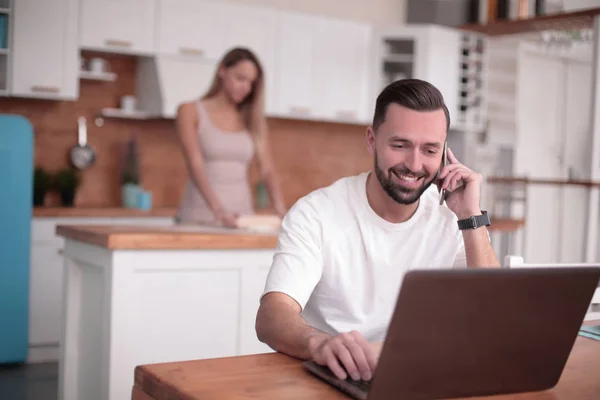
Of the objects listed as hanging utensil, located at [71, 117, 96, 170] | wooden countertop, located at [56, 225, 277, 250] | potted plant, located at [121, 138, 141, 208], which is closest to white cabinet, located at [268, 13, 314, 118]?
potted plant, located at [121, 138, 141, 208]

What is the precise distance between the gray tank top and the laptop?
271cm

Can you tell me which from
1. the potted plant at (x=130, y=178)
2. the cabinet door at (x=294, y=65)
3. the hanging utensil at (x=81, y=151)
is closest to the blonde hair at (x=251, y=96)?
the potted plant at (x=130, y=178)

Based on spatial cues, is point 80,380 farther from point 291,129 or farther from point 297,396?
point 291,129

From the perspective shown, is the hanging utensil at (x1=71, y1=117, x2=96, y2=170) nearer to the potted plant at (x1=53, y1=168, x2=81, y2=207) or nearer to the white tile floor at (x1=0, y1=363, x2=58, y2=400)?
the potted plant at (x1=53, y1=168, x2=81, y2=207)

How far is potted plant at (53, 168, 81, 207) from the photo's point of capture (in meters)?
5.32

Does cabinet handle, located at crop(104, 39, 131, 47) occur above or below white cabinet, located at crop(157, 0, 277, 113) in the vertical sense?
below

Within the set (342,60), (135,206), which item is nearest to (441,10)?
(342,60)

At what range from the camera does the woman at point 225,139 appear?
3750 millimetres

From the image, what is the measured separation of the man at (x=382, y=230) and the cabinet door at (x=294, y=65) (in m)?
4.05

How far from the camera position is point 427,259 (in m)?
1.95

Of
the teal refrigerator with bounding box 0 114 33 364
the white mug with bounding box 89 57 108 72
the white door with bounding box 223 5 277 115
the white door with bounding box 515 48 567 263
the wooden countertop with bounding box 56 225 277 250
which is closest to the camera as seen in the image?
the wooden countertop with bounding box 56 225 277 250

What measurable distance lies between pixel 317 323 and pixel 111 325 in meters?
1.15

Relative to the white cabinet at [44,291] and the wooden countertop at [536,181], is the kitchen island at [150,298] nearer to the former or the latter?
the white cabinet at [44,291]

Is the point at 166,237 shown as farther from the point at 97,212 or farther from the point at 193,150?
the point at 97,212
